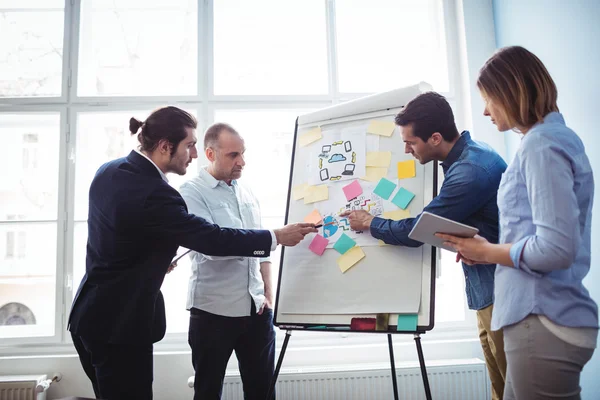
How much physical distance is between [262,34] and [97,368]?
2271 mm

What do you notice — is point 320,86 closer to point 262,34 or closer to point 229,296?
A: point 262,34

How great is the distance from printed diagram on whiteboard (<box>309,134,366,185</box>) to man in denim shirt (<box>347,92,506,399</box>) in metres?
0.25

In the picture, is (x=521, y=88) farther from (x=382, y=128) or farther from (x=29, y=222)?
(x=29, y=222)

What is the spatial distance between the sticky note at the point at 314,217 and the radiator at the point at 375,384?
953 millimetres

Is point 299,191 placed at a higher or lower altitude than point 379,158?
lower

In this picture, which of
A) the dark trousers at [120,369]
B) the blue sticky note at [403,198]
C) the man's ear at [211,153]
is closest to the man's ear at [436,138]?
the blue sticky note at [403,198]

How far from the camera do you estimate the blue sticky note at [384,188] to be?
179 centimetres

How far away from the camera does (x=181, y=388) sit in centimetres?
242

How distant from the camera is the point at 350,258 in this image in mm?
1790

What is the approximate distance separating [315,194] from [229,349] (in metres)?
0.77

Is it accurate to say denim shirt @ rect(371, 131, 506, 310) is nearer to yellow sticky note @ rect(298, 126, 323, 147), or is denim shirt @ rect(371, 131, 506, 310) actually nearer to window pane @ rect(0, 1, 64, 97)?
yellow sticky note @ rect(298, 126, 323, 147)

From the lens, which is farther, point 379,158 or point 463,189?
point 379,158

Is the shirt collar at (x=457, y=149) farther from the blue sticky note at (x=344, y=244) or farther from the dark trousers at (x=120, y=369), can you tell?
the dark trousers at (x=120, y=369)

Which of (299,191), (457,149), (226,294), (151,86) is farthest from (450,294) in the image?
(151,86)
